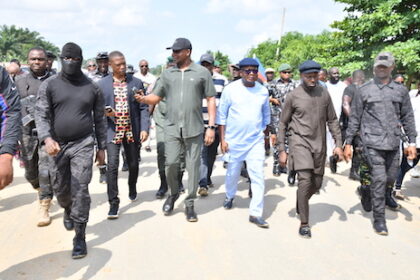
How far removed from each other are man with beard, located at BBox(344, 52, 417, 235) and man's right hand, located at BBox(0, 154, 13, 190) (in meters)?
4.01

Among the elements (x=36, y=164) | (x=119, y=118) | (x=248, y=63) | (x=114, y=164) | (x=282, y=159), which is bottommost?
(x=36, y=164)

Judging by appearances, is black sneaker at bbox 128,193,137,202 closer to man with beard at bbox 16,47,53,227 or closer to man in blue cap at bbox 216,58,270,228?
man with beard at bbox 16,47,53,227

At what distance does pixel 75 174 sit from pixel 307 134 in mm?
2774

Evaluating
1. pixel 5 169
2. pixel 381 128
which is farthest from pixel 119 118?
pixel 381 128

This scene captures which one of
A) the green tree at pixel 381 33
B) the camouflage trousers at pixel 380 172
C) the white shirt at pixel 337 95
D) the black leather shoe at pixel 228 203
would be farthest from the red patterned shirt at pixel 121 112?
the green tree at pixel 381 33

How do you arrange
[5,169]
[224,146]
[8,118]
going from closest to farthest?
[5,169]
[8,118]
[224,146]

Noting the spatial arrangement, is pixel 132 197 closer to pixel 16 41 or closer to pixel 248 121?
pixel 248 121

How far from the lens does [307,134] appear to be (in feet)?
16.0

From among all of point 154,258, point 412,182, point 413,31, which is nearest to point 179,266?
point 154,258

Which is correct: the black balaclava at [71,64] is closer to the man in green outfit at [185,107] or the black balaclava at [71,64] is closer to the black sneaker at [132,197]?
the man in green outfit at [185,107]

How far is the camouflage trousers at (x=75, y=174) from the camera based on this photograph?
415 cm

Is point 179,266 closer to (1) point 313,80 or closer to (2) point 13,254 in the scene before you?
(2) point 13,254

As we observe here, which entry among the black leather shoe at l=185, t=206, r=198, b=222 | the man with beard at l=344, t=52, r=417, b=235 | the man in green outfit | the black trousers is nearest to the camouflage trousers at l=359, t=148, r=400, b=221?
the man with beard at l=344, t=52, r=417, b=235

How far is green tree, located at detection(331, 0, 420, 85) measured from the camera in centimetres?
1820
